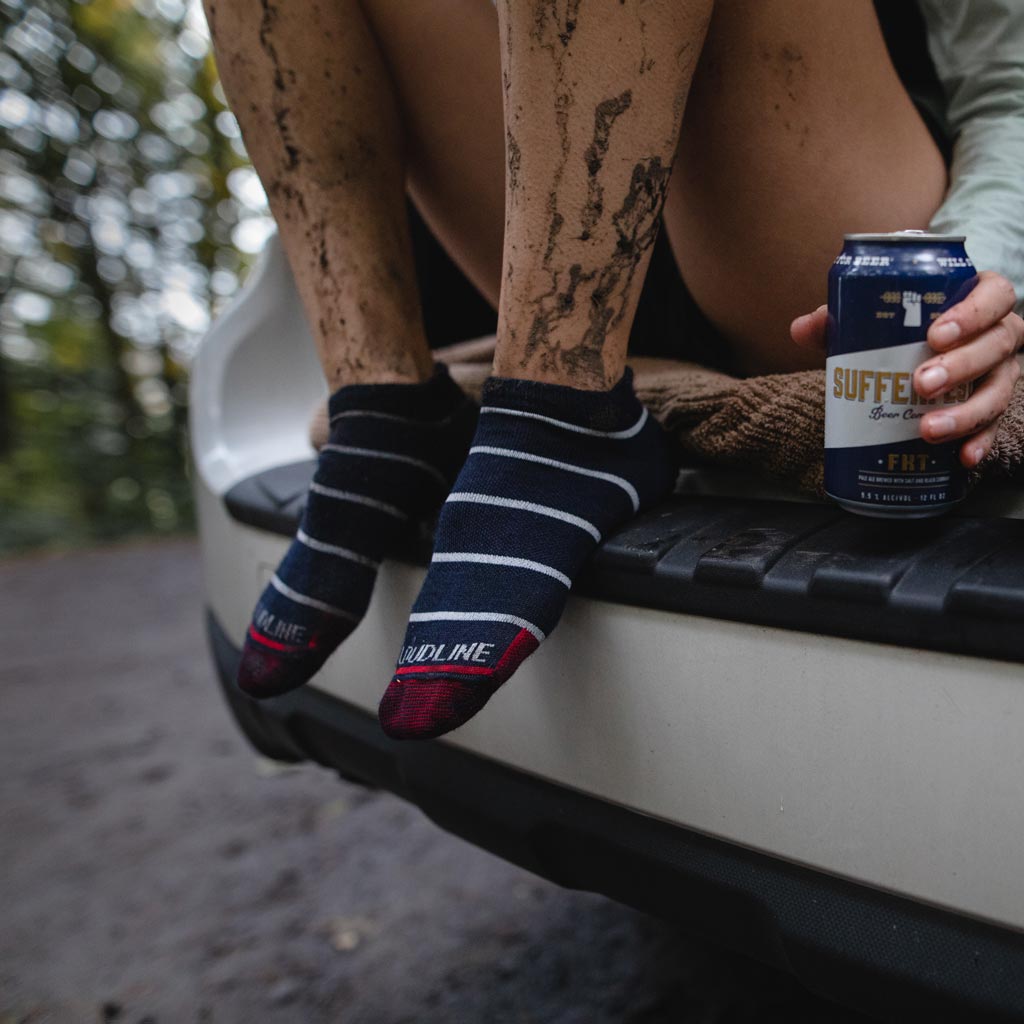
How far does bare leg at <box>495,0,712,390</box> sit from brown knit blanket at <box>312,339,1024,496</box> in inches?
4.1

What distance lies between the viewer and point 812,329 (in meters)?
0.77

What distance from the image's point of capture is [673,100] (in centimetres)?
77

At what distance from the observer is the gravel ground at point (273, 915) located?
47.0 inches

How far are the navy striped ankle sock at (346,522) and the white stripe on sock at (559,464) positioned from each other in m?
0.15

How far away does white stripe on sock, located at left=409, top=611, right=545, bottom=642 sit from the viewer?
74 centimetres

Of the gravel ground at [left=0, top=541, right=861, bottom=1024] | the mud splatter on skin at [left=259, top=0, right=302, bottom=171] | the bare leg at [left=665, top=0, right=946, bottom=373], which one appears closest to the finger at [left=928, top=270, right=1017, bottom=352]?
the bare leg at [left=665, top=0, right=946, bottom=373]

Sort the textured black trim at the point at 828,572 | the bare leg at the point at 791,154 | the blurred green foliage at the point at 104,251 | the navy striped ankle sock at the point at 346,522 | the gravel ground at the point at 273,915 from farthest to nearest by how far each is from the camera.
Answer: the blurred green foliage at the point at 104,251 → the gravel ground at the point at 273,915 → the navy striped ankle sock at the point at 346,522 → the bare leg at the point at 791,154 → the textured black trim at the point at 828,572

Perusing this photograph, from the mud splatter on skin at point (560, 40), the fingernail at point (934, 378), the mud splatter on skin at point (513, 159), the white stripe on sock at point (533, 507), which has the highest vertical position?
the mud splatter on skin at point (560, 40)

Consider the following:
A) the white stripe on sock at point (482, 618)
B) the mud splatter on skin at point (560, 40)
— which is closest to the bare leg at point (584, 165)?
the mud splatter on skin at point (560, 40)

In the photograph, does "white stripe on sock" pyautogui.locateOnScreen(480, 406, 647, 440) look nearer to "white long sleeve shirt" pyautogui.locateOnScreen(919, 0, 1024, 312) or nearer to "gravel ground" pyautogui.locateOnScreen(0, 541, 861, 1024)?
"white long sleeve shirt" pyautogui.locateOnScreen(919, 0, 1024, 312)

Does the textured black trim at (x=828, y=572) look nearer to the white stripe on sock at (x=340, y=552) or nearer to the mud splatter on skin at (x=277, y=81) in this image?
the white stripe on sock at (x=340, y=552)

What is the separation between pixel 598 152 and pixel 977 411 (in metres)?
0.35

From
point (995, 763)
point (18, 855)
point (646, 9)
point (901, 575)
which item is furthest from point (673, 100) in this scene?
point (18, 855)

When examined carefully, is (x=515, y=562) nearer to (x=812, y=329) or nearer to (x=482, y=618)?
(x=482, y=618)
